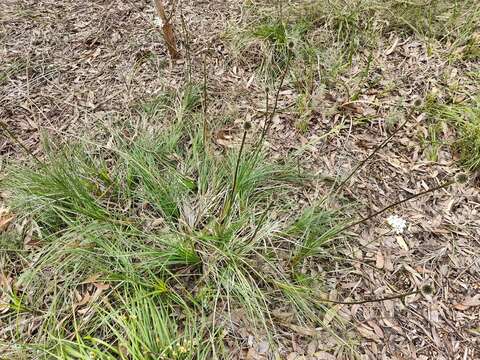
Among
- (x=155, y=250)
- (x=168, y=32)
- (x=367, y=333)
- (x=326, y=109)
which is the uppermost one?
(x=168, y=32)

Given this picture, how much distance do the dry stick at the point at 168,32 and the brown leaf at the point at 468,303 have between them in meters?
2.76

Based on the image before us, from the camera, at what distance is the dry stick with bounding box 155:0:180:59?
9.62 feet

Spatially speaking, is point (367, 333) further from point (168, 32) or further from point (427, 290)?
point (168, 32)

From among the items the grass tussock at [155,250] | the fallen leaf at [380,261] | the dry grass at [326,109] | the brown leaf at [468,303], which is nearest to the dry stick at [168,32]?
the dry grass at [326,109]

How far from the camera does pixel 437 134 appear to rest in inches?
113

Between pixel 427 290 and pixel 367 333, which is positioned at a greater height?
pixel 427 290

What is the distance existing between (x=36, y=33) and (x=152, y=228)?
251 centimetres

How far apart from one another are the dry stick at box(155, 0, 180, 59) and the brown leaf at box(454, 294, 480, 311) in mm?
2756

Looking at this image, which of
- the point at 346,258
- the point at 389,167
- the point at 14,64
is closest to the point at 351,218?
the point at 346,258

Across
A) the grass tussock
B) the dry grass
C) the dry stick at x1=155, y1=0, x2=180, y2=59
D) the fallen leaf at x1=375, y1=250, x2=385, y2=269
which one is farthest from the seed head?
the dry stick at x1=155, y1=0, x2=180, y2=59

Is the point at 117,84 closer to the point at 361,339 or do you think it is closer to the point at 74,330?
the point at 74,330

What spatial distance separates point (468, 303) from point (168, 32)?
9.31 feet

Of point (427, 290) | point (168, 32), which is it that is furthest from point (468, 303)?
point (168, 32)

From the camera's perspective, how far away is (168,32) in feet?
10.3
